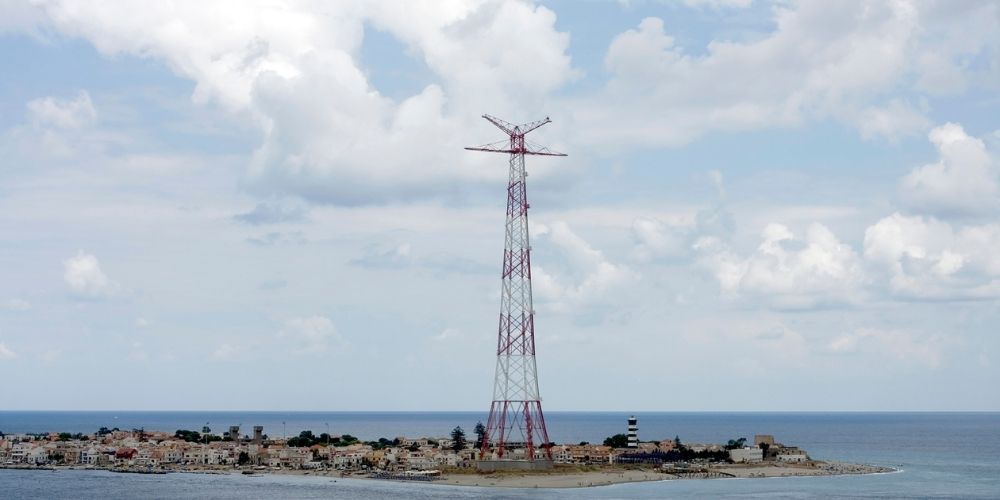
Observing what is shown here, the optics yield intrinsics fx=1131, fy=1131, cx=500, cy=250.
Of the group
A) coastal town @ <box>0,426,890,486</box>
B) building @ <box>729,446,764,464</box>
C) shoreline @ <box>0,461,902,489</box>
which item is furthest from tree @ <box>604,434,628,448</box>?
shoreline @ <box>0,461,902,489</box>

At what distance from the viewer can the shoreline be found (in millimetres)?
108562

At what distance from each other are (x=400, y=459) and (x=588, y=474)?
24356 mm

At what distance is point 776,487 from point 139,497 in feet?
195

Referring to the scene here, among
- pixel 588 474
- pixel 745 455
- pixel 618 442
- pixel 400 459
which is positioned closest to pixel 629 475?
pixel 588 474

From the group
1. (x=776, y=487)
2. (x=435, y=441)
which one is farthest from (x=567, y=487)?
(x=435, y=441)

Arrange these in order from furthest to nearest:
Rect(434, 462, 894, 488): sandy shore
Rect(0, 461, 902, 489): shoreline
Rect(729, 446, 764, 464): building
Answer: Rect(729, 446, 764, 464): building → Rect(0, 461, 902, 489): shoreline → Rect(434, 462, 894, 488): sandy shore

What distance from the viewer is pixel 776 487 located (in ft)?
363

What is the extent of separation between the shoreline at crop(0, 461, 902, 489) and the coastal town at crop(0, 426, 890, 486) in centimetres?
14

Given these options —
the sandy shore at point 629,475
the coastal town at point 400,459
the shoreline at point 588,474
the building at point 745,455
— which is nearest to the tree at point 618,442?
the coastal town at point 400,459

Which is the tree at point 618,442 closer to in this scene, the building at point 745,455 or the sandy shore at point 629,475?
the building at point 745,455

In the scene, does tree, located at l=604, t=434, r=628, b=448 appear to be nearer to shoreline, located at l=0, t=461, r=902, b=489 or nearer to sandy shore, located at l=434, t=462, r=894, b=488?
shoreline, located at l=0, t=461, r=902, b=489

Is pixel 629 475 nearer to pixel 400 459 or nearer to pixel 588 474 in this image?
pixel 588 474

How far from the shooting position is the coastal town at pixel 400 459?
12475cm

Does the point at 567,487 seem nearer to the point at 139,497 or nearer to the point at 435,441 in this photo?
the point at 139,497
